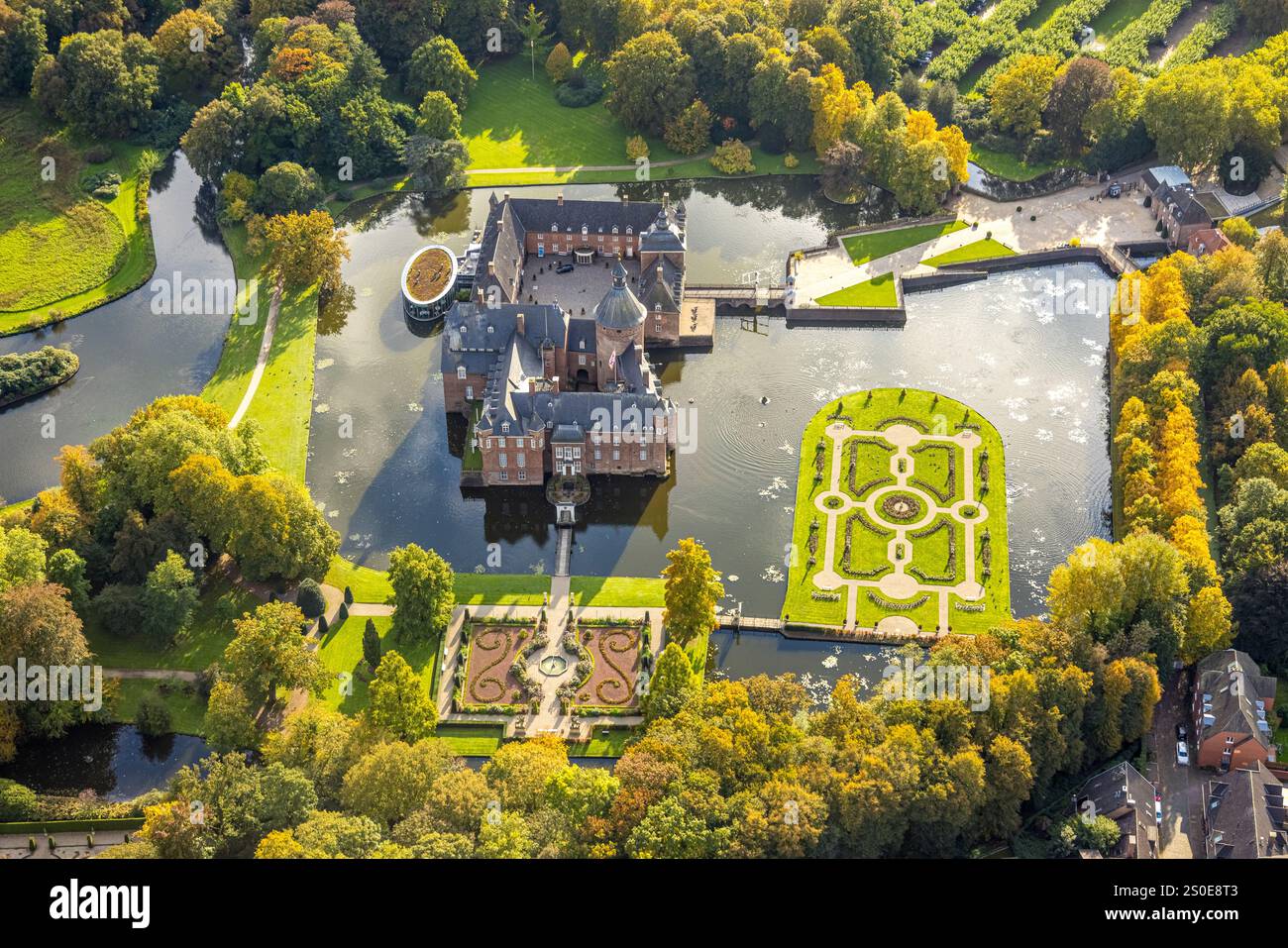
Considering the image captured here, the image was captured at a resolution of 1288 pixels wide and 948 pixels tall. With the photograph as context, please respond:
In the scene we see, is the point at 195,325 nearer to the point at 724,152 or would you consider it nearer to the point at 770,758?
the point at 724,152

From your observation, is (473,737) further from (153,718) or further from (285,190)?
(285,190)

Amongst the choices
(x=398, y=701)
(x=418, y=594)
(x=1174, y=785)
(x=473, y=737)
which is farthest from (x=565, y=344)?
(x=1174, y=785)

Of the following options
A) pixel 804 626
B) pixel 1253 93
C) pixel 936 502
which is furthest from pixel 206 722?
pixel 1253 93

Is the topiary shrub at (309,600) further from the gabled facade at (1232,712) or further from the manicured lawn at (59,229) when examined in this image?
the gabled facade at (1232,712)

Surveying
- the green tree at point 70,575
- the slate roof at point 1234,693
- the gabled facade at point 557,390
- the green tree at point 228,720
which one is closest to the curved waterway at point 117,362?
the green tree at point 70,575

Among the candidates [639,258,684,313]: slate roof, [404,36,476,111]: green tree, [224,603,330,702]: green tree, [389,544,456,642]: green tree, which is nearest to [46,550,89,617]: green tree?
[224,603,330,702]: green tree

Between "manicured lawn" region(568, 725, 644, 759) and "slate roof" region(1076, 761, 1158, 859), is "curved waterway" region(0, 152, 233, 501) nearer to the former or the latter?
"manicured lawn" region(568, 725, 644, 759)
